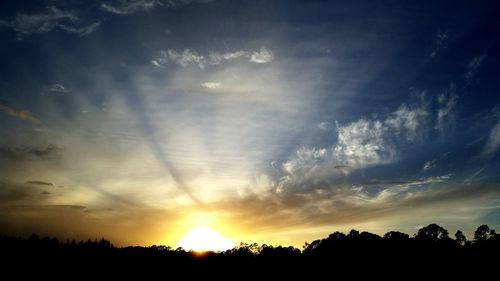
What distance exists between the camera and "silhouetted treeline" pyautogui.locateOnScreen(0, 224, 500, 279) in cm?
11150

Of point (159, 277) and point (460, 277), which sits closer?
point (460, 277)

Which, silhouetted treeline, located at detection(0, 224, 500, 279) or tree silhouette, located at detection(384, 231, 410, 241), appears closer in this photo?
silhouetted treeline, located at detection(0, 224, 500, 279)

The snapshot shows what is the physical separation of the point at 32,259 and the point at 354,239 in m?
151

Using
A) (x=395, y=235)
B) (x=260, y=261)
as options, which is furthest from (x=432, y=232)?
(x=260, y=261)

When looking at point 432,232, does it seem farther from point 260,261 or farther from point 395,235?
point 260,261

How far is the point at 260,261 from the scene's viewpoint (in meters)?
157

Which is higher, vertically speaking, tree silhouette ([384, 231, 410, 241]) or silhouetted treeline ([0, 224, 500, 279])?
tree silhouette ([384, 231, 410, 241])

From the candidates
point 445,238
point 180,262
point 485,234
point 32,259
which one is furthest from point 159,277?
point 485,234

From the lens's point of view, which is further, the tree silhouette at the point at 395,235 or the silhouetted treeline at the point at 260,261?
the tree silhouette at the point at 395,235

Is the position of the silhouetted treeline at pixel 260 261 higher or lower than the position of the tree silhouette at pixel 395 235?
lower

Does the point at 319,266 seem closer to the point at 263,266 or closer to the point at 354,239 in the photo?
the point at 263,266

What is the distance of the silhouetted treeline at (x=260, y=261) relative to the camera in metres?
112

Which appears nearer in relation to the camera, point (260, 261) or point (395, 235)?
point (260, 261)

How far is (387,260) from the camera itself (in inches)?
4875
